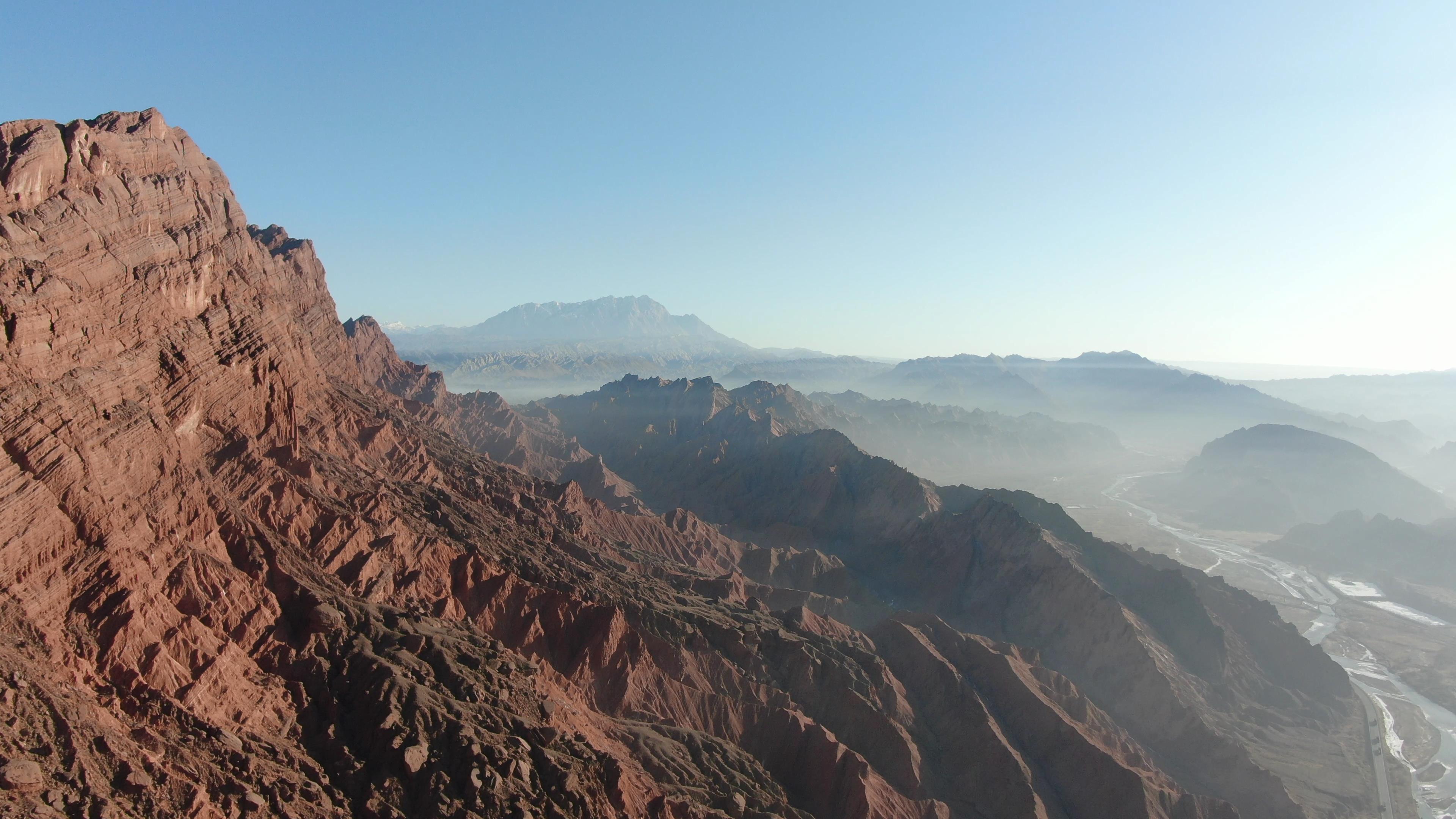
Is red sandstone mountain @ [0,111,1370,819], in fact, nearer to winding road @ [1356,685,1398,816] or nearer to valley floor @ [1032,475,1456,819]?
winding road @ [1356,685,1398,816]

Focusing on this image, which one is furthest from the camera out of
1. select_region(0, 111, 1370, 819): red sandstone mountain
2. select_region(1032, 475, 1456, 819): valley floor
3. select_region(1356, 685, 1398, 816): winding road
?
select_region(1032, 475, 1456, 819): valley floor

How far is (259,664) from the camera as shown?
112ft

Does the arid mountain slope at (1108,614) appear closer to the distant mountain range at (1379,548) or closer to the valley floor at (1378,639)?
the valley floor at (1378,639)

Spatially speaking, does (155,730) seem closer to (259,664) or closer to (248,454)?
(259,664)

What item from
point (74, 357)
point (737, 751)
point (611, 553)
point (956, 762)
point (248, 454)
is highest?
point (74, 357)

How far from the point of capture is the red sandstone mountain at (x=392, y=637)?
29281 millimetres

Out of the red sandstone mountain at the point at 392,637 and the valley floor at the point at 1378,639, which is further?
the valley floor at the point at 1378,639

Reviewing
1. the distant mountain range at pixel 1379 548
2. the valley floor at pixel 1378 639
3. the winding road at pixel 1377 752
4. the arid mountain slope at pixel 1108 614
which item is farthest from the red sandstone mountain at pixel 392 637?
the distant mountain range at pixel 1379 548

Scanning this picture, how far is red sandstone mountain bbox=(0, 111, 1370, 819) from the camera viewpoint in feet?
96.1

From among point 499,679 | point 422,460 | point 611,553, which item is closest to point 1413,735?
point 611,553

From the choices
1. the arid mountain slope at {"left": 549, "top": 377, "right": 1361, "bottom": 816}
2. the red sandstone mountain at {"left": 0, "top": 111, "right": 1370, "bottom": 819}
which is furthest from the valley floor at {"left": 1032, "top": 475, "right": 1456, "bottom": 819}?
the red sandstone mountain at {"left": 0, "top": 111, "right": 1370, "bottom": 819}

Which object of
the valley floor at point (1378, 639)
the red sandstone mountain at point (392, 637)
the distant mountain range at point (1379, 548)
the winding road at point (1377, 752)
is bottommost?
the valley floor at point (1378, 639)

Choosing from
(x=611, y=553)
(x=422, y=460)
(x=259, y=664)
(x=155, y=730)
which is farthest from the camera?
(x=611, y=553)

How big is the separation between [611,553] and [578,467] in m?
70.6
